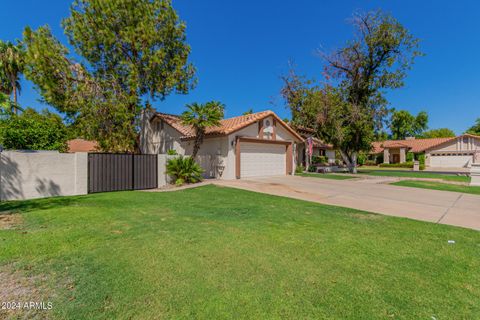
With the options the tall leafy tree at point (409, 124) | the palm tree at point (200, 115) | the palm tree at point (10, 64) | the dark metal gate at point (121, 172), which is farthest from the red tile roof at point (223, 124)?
the tall leafy tree at point (409, 124)

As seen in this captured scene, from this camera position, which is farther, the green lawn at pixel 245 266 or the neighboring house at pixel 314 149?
the neighboring house at pixel 314 149

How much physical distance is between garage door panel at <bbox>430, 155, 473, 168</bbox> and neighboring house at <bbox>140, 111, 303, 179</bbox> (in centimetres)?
3504

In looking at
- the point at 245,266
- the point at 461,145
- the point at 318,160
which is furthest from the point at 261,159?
the point at 461,145

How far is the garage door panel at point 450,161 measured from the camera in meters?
38.7

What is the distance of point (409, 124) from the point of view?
2392 inches

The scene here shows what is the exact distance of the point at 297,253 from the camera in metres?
4.14

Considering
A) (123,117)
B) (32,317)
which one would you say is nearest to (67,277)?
(32,317)

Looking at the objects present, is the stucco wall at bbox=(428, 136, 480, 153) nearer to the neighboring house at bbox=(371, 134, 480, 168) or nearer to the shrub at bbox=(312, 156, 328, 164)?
the neighboring house at bbox=(371, 134, 480, 168)

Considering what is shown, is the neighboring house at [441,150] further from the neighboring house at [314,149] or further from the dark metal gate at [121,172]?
the dark metal gate at [121,172]

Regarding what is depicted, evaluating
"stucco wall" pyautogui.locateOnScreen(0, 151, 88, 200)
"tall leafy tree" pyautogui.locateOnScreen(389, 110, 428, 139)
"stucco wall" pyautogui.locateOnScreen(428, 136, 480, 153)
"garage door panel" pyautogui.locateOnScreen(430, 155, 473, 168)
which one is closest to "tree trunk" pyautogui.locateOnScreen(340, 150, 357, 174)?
"stucco wall" pyautogui.locateOnScreen(0, 151, 88, 200)

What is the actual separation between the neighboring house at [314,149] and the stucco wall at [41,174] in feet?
65.2

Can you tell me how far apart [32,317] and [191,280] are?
1.63 m

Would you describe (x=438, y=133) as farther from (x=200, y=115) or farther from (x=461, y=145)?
(x=200, y=115)

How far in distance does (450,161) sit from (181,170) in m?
46.5
